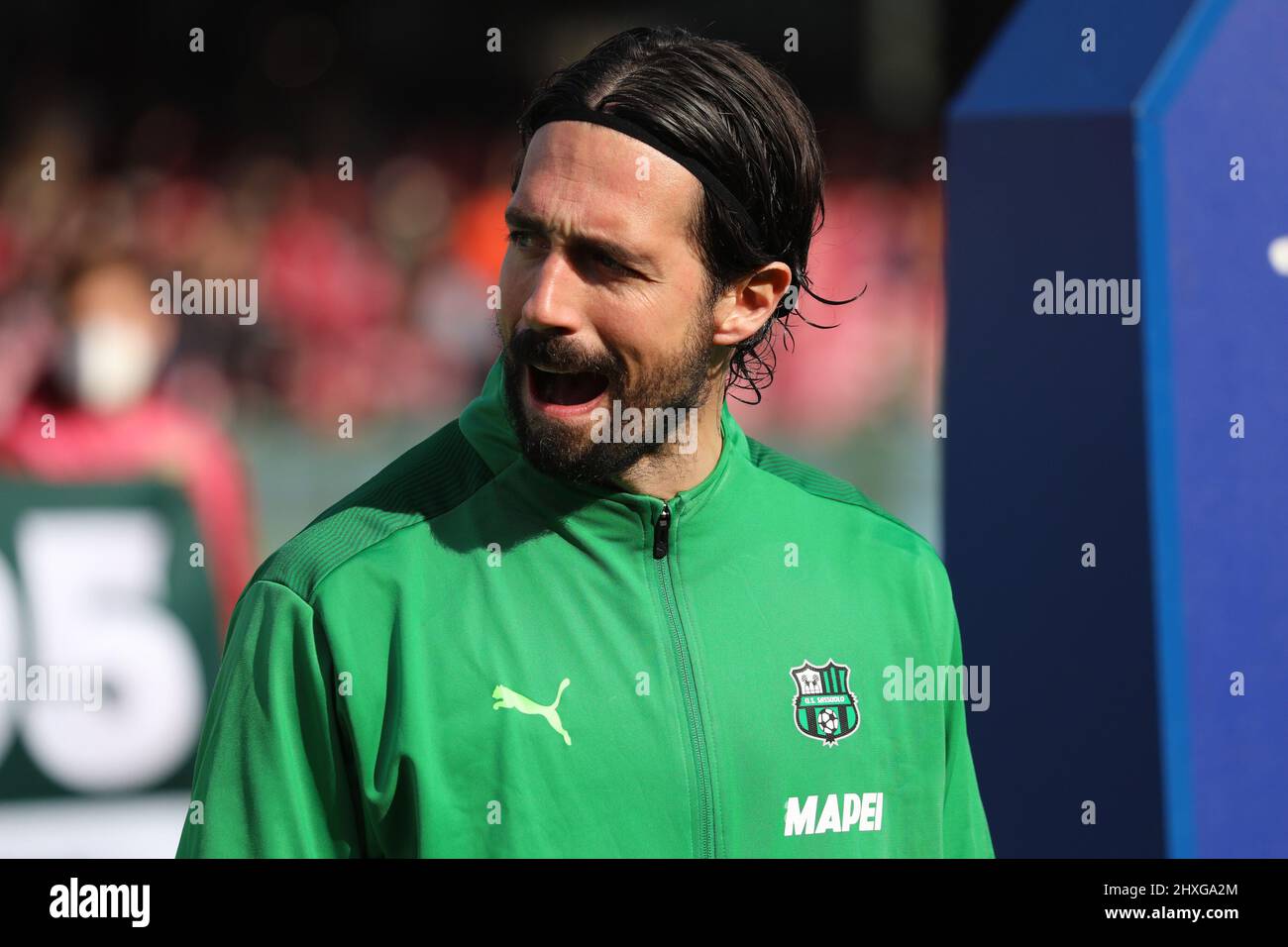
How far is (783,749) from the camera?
175 cm

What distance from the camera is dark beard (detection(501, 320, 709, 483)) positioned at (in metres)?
1.71

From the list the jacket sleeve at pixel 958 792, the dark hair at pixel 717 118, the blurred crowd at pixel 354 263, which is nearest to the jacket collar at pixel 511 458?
the dark hair at pixel 717 118

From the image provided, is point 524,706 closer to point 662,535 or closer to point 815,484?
point 662,535

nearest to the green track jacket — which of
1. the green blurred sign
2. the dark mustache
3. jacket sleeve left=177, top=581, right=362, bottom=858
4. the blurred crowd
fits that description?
jacket sleeve left=177, top=581, right=362, bottom=858

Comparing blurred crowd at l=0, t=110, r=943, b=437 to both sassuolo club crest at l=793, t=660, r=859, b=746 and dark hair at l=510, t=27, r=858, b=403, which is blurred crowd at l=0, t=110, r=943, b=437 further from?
sassuolo club crest at l=793, t=660, r=859, b=746

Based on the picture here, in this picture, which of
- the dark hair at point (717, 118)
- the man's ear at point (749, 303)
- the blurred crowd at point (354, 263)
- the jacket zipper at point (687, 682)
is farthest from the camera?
the blurred crowd at point (354, 263)

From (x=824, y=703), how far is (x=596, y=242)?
1.89 ft

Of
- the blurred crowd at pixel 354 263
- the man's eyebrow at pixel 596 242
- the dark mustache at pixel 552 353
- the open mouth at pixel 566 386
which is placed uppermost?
the blurred crowd at pixel 354 263

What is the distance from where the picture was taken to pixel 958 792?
1925mm

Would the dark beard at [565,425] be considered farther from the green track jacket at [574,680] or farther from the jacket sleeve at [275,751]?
the jacket sleeve at [275,751]

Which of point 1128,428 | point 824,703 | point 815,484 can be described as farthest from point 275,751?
point 1128,428

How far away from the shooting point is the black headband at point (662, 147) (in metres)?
1.76

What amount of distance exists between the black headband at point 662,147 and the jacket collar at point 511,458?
0.28 metres

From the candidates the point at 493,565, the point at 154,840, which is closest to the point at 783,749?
the point at 493,565
